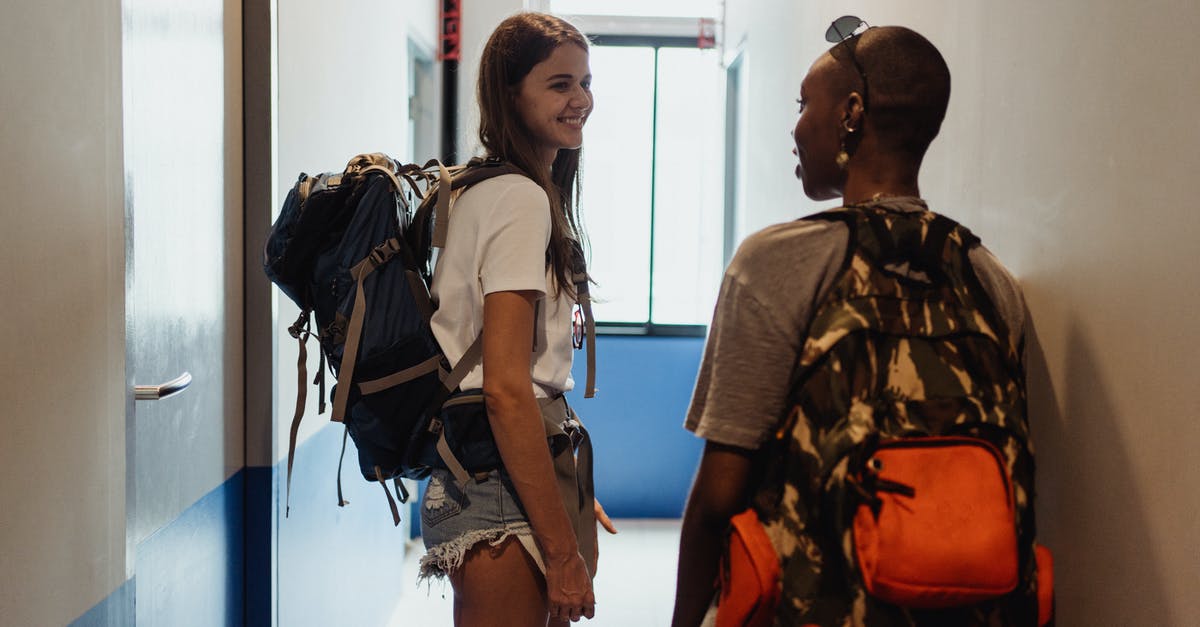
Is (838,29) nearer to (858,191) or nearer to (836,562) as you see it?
(858,191)

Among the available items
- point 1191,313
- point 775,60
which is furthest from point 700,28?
point 1191,313

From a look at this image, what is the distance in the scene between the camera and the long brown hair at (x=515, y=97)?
4.62 feet

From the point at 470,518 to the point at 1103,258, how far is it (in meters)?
0.86

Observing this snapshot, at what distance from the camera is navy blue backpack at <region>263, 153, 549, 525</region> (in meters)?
1.33

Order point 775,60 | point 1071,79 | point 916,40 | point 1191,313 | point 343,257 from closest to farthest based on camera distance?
point 1191,313, point 916,40, point 1071,79, point 343,257, point 775,60

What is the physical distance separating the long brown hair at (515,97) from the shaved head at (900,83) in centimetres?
48

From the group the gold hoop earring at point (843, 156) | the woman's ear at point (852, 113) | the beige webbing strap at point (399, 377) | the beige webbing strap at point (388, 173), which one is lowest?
the beige webbing strap at point (399, 377)

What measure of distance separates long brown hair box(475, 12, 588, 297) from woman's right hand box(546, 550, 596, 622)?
380mm

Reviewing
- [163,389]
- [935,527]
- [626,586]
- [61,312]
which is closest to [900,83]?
[935,527]

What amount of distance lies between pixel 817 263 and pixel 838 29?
0.32 meters

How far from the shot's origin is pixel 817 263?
105 centimetres

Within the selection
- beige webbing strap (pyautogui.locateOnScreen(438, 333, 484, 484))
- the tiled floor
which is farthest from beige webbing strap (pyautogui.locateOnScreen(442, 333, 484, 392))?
the tiled floor

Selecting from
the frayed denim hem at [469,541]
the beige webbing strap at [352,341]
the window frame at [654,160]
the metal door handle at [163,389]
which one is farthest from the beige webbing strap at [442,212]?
the window frame at [654,160]

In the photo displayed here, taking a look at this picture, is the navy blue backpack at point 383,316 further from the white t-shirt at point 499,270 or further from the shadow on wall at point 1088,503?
the shadow on wall at point 1088,503
